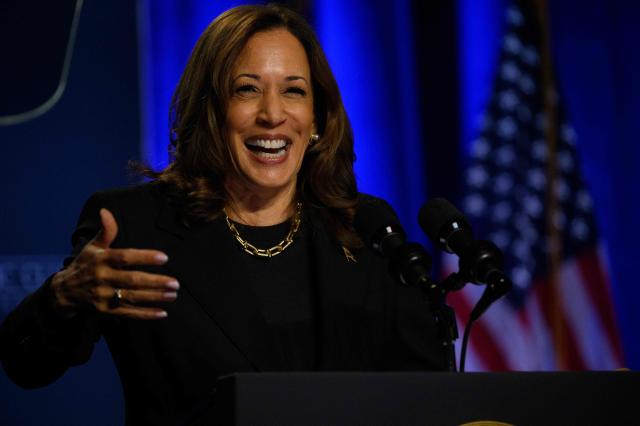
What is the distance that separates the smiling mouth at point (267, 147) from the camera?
1945 mm

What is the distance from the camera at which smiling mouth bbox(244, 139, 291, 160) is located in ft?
6.38

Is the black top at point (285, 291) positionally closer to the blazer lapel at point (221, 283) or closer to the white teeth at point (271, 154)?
the blazer lapel at point (221, 283)

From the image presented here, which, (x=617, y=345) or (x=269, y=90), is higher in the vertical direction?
(x=269, y=90)

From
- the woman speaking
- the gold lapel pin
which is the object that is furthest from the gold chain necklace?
the gold lapel pin

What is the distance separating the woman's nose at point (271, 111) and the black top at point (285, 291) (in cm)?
24

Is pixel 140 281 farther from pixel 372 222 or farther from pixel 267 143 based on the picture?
pixel 267 143

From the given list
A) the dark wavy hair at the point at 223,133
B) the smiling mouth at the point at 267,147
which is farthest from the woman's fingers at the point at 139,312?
the smiling mouth at the point at 267,147

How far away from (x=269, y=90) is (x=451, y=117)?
1.52 m

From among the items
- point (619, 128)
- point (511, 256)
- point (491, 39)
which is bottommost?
point (511, 256)

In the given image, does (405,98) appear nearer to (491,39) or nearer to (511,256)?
(491,39)

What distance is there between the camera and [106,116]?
2789 millimetres

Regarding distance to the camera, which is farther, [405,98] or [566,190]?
[566,190]

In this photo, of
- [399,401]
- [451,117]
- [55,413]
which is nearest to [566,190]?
[451,117]

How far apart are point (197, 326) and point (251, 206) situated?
1.27 feet
